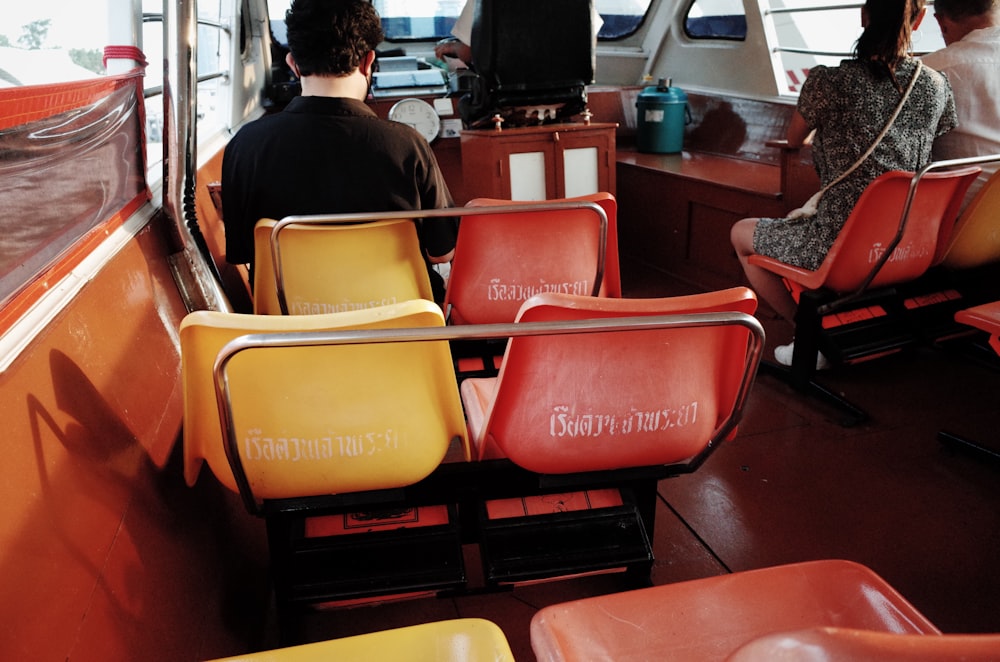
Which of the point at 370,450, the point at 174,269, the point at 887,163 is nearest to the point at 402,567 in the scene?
the point at 370,450

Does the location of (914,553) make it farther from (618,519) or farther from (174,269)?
(174,269)

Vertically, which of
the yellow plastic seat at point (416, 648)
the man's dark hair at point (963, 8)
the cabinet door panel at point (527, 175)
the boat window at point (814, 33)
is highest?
the boat window at point (814, 33)

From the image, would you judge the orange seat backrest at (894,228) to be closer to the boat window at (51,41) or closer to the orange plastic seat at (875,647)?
the orange plastic seat at (875,647)

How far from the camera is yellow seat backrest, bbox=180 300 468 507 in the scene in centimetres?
106

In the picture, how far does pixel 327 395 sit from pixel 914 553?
159cm

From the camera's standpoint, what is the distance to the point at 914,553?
6.05 ft

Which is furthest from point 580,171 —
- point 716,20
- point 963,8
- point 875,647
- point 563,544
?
point 875,647

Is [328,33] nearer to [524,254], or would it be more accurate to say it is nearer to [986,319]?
[524,254]

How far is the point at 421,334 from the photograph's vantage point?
3.33ft

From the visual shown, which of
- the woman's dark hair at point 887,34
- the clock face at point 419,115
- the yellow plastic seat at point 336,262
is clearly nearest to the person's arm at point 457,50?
the clock face at point 419,115

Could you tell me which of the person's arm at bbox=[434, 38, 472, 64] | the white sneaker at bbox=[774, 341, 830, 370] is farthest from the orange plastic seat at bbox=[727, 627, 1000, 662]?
the person's arm at bbox=[434, 38, 472, 64]

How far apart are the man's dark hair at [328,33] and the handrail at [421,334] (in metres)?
1.22

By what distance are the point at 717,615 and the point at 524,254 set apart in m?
1.19

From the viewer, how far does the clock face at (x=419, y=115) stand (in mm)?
4383
